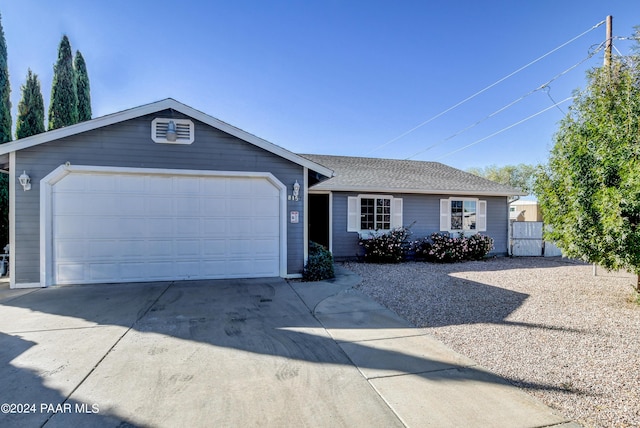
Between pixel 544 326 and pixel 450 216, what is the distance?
7.63m

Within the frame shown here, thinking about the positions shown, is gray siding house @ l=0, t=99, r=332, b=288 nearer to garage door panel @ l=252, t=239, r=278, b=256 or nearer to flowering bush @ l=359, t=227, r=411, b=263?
garage door panel @ l=252, t=239, r=278, b=256

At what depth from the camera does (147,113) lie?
21.5ft

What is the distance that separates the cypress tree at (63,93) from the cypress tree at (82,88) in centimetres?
92

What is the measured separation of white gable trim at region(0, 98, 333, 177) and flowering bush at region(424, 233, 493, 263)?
5.47 m

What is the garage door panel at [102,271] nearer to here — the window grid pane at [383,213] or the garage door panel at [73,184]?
the garage door panel at [73,184]

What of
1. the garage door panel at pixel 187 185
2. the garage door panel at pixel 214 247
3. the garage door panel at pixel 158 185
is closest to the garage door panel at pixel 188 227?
the garage door panel at pixel 214 247

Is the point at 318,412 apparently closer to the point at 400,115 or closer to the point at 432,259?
the point at 432,259

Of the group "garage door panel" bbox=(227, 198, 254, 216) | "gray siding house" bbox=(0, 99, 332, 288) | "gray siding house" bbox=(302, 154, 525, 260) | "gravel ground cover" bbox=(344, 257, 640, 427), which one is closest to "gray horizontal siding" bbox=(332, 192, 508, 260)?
"gray siding house" bbox=(302, 154, 525, 260)

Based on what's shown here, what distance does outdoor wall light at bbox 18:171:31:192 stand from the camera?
607cm

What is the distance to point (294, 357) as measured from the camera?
337cm

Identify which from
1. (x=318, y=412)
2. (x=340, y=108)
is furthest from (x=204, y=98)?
(x=318, y=412)

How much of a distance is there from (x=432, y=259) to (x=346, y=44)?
28.2 feet

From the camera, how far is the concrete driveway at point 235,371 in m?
2.36

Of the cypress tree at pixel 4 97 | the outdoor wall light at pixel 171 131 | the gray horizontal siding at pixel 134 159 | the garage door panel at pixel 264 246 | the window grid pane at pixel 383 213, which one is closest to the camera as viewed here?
the gray horizontal siding at pixel 134 159
